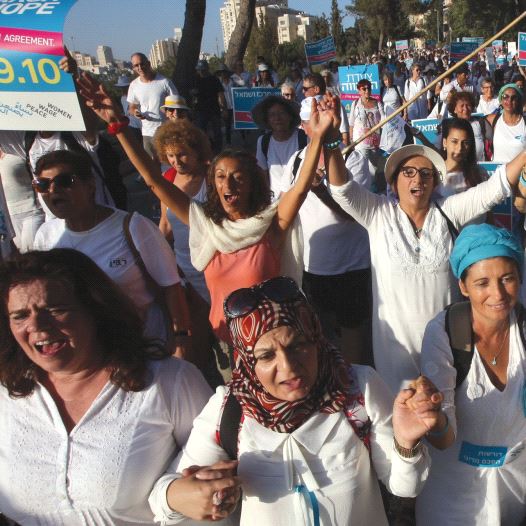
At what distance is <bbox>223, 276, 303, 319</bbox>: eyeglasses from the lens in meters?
1.56

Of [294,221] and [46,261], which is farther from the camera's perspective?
[294,221]

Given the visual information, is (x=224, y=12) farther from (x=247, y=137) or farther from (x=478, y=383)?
(x=478, y=383)

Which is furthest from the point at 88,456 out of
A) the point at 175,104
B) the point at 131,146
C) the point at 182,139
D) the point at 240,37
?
the point at 240,37

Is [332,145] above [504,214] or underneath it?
above

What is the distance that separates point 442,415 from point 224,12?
16670 cm

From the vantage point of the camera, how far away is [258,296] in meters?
1.57

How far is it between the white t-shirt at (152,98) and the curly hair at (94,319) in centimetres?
573

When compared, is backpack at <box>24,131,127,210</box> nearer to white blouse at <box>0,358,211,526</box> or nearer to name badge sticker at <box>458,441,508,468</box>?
white blouse at <box>0,358,211,526</box>

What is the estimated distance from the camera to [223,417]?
1.60 m

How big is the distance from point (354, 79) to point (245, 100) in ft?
7.14

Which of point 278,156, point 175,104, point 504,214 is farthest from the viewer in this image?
point 175,104

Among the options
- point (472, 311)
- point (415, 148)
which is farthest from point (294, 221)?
point (472, 311)

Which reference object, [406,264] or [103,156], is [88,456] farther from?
[103,156]

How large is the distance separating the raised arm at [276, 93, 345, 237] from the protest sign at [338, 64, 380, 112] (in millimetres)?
5637
